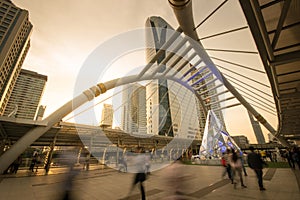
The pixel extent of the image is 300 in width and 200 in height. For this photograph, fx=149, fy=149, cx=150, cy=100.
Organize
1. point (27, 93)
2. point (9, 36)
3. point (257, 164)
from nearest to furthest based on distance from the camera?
point (257, 164)
point (9, 36)
point (27, 93)

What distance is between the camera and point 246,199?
178 inches

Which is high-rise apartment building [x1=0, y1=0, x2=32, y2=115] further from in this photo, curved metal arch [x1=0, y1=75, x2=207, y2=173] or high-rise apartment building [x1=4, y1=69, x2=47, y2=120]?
curved metal arch [x1=0, y1=75, x2=207, y2=173]

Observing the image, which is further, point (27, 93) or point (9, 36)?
point (27, 93)

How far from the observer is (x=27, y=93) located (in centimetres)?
10994

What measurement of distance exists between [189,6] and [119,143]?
18716 millimetres

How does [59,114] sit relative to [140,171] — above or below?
above

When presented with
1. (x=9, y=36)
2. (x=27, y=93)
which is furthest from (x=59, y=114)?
(x=27, y=93)

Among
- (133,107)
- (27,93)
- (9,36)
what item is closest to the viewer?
(133,107)

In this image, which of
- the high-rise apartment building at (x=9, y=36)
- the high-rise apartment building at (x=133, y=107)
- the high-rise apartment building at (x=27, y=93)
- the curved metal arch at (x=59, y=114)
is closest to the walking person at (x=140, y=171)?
the curved metal arch at (x=59, y=114)

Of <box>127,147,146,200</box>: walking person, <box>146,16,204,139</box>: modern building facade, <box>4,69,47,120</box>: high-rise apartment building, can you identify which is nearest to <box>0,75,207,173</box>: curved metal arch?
<box>127,147,146,200</box>: walking person

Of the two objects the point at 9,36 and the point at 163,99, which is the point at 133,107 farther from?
the point at 9,36

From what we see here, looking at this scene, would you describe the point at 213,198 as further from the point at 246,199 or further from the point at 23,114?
the point at 23,114

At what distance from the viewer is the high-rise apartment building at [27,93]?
106 metres

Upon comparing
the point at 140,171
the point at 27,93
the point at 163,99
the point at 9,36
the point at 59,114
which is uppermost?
the point at 9,36
